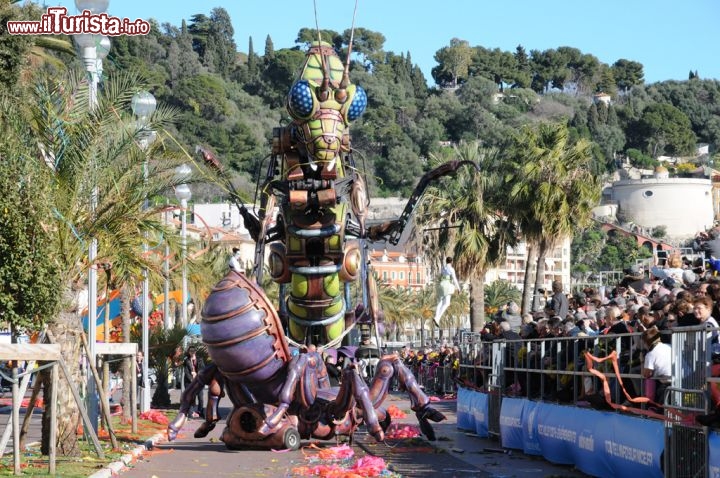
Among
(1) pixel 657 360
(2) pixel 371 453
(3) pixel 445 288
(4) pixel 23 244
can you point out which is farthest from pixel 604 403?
(3) pixel 445 288

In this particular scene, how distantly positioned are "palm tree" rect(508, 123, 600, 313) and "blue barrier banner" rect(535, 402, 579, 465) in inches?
768

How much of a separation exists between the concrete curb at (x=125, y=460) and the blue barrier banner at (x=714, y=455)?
7.37 meters

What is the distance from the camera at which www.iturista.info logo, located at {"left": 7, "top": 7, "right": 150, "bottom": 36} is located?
19.8 meters

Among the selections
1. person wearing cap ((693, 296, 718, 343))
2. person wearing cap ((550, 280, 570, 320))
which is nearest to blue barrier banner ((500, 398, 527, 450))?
person wearing cap ((550, 280, 570, 320))

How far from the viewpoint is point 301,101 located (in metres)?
22.4

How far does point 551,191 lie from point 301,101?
17.4 meters

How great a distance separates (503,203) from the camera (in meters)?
40.2

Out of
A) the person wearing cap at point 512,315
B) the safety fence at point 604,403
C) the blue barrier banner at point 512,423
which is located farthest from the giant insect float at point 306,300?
the person wearing cap at point 512,315

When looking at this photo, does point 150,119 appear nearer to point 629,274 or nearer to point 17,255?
point 17,255

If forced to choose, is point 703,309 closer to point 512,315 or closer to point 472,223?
point 512,315

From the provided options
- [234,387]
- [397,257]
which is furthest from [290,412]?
[397,257]

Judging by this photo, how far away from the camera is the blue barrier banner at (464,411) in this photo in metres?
25.1

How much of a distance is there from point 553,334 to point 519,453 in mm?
2163

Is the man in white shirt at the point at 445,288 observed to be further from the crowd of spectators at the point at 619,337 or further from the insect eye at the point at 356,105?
the insect eye at the point at 356,105
